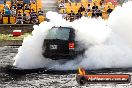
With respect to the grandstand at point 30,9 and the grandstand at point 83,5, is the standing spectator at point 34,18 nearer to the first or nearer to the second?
the grandstand at point 30,9

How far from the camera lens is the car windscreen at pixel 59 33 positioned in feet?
64.3

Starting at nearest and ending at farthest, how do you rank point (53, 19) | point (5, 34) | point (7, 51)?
point (53, 19), point (7, 51), point (5, 34)

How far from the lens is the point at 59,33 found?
64.7 feet

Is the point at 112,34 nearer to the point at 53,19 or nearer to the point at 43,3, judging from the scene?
the point at 53,19

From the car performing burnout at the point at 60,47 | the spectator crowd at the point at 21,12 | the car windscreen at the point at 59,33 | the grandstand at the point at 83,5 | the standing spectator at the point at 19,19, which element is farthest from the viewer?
the grandstand at the point at 83,5

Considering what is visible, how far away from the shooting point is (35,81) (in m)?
16.7

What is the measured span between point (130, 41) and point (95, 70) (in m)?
3.06

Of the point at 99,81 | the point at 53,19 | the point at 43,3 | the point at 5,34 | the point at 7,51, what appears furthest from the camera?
the point at 43,3

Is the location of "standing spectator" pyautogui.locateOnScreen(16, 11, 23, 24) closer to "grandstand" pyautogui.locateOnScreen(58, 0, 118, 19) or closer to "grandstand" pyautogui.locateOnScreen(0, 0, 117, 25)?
"grandstand" pyautogui.locateOnScreen(0, 0, 117, 25)

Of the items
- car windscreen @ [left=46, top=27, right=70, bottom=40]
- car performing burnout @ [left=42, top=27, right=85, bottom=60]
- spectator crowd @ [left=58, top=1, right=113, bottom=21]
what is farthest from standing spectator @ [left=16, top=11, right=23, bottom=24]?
car performing burnout @ [left=42, top=27, right=85, bottom=60]

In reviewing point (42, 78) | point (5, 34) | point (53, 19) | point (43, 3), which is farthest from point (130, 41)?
point (43, 3)

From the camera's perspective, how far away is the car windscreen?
19.6 metres

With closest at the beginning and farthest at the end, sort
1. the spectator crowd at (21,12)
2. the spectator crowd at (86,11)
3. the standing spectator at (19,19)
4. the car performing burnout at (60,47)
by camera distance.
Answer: the car performing burnout at (60,47) → the standing spectator at (19,19) → the spectator crowd at (21,12) → the spectator crowd at (86,11)

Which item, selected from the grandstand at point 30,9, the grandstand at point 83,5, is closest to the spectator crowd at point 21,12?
the grandstand at point 30,9
